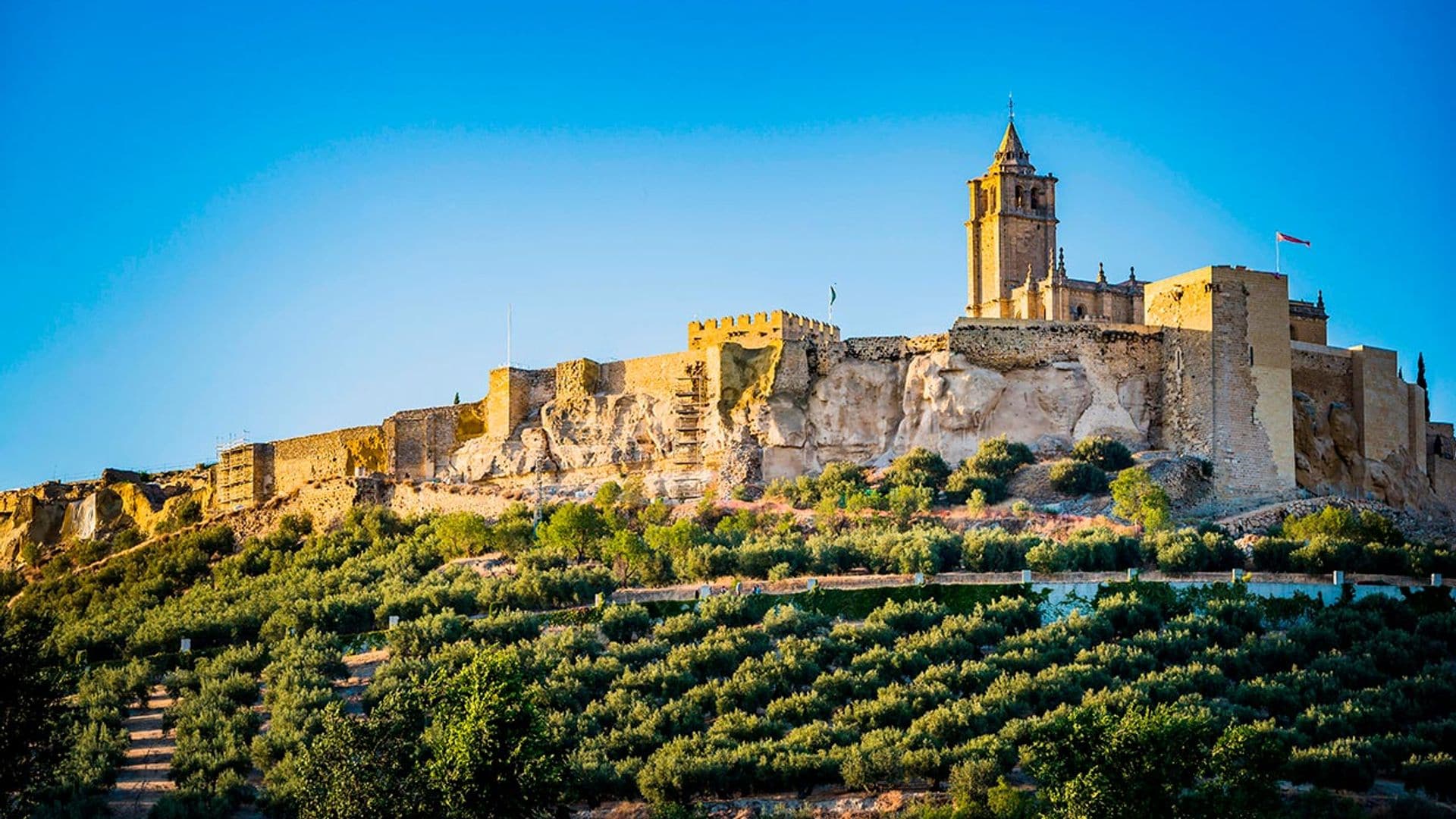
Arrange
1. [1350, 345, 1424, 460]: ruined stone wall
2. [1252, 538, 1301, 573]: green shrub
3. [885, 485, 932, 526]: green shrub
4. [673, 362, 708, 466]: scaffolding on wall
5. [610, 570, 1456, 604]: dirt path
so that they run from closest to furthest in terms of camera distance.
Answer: [610, 570, 1456, 604]: dirt path → [1252, 538, 1301, 573]: green shrub → [885, 485, 932, 526]: green shrub → [1350, 345, 1424, 460]: ruined stone wall → [673, 362, 708, 466]: scaffolding on wall

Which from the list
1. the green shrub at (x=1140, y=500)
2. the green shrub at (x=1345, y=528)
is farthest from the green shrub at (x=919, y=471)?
the green shrub at (x=1345, y=528)

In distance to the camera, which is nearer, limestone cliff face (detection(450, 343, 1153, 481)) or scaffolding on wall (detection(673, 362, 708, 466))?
limestone cliff face (detection(450, 343, 1153, 481))

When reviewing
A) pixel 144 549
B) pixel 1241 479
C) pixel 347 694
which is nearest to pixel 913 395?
pixel 1241 479

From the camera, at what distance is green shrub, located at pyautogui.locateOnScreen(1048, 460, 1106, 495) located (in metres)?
37.4

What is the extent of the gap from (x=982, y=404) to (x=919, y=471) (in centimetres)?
225

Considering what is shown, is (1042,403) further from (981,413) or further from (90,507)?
(90,507)

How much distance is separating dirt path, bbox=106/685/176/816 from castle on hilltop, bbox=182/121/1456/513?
13831 mm

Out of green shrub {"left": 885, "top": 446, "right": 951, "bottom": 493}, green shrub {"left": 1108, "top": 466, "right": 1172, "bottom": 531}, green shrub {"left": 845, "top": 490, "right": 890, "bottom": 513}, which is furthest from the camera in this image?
green shrub {"left": 885, "top": 446, "right": 951, "bottom": 493}

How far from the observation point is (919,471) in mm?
38781

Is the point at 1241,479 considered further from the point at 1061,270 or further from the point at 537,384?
the point at 537,384

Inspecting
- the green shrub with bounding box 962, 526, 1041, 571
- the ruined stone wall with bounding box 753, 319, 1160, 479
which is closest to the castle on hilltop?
the ruined stone wall with bounding box 753, 319, 1160, 479

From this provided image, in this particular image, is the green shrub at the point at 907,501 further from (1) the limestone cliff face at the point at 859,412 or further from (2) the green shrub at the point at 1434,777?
(2) the green shrub at the point at 1434,777

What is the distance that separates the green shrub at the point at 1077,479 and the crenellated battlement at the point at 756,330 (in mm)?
7182

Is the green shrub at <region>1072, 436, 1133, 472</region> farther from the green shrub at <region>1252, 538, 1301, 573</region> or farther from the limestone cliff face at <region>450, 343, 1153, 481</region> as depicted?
the green shrub at <region>1252, 538, 1301, 573</region>
